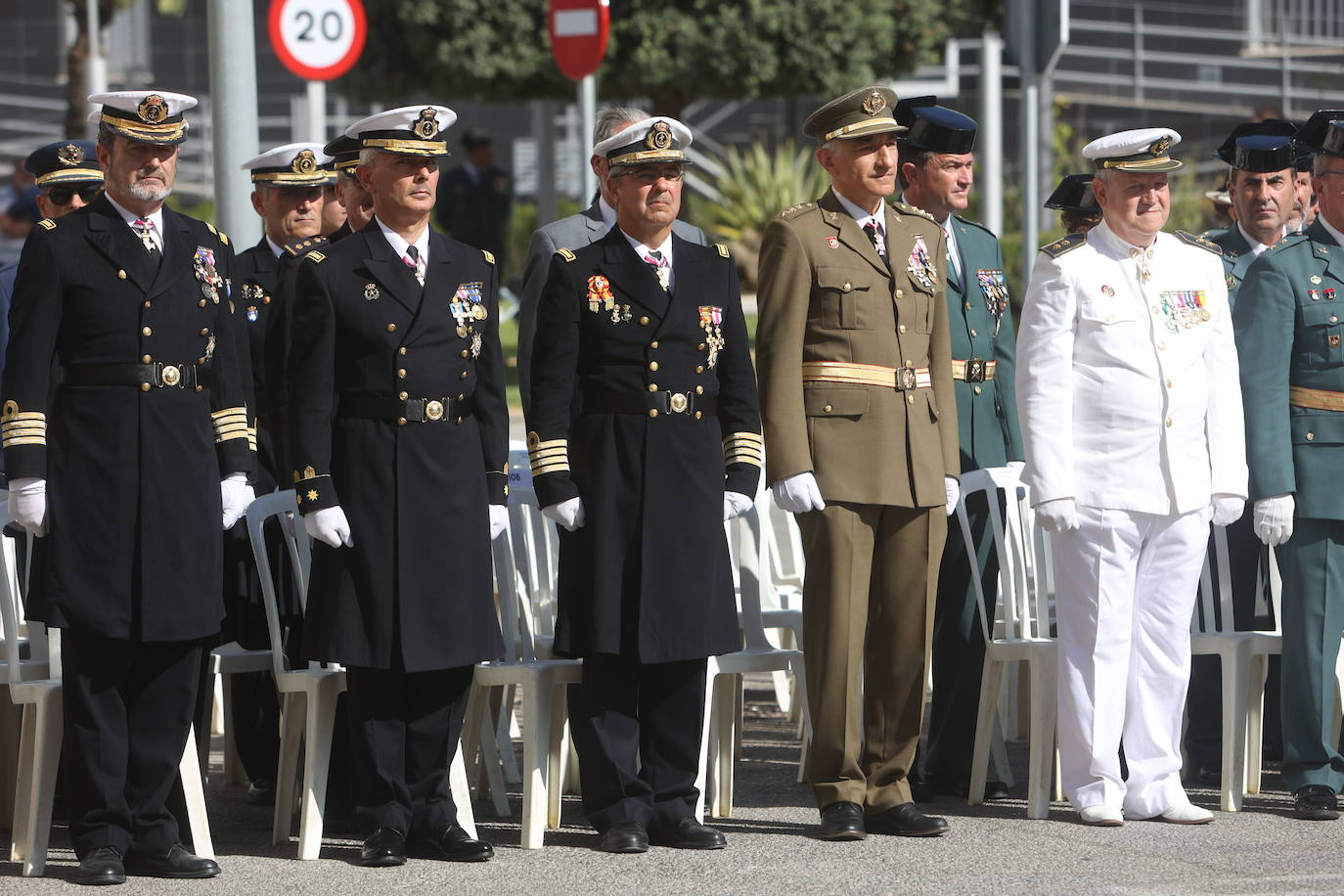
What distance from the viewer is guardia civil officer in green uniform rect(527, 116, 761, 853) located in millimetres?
6336

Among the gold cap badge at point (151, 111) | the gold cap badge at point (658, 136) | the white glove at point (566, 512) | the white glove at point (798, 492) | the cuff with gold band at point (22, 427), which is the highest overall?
the gold cap badge at point (151, 111)

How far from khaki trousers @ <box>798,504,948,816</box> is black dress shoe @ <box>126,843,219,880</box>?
69.3 inches

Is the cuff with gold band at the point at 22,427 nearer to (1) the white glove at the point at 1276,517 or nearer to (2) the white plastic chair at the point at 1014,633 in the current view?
(2) the white plastic chair at the point at 1014,633

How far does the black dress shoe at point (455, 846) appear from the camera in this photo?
20.3ft

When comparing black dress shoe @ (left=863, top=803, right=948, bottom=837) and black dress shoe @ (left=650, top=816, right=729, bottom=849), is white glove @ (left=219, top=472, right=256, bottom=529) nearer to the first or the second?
black dress shoe @ (left=650, top=816, right=729, bottom=849)

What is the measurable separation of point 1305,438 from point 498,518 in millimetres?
2546

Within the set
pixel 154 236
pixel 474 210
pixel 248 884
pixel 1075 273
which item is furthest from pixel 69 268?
pixel 474 210

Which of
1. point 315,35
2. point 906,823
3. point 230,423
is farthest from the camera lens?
point 315,35

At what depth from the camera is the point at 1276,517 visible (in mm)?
6852

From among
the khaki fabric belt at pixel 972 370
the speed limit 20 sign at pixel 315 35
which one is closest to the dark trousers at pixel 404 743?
the khaki fabric belt at pixel 972 370

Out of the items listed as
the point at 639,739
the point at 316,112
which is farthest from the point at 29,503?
the point at 316,112

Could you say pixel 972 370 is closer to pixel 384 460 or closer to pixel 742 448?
pixel 742 448

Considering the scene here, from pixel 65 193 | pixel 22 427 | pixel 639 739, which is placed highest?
pixel 65 193

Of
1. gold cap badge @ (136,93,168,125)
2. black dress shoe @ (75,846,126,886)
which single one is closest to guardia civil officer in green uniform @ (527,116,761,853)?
gold cap badge @ (136,93,168,125)
